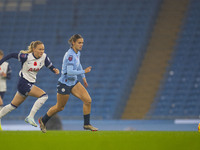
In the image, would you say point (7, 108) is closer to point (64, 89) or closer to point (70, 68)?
point (64, 89)

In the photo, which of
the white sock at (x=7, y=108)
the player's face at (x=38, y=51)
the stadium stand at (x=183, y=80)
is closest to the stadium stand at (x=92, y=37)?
the stadium stand at (x=183, y=80)

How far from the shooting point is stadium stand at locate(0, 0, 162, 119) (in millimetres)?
16266

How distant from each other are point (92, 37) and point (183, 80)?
429cm

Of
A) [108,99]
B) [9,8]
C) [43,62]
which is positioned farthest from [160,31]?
[43,62]

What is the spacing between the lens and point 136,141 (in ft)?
17.6

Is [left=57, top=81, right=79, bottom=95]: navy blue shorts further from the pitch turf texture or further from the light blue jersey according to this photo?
the pitch turf texture

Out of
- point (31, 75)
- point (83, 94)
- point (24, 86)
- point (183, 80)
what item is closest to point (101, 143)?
point (83, 94)

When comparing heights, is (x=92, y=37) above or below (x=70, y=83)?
above

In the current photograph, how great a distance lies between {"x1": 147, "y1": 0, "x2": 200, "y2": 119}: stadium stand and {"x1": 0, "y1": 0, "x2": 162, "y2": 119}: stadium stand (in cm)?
146

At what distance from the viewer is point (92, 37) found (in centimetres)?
1791

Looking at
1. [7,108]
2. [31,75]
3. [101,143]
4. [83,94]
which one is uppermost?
[31,75]

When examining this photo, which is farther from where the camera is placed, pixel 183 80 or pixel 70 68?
pixel 183 80

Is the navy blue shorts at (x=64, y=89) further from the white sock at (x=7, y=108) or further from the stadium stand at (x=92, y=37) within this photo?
the stadium stand at (x=92, y=37)

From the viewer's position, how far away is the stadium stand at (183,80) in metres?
15.4
